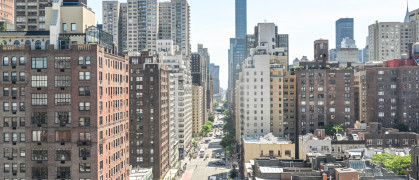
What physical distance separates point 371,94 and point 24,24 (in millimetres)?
146877

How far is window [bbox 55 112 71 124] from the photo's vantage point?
7944 cm

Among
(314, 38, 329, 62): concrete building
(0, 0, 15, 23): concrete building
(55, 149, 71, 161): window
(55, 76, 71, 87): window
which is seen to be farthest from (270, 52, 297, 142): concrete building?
(0, 0, 15, 23): concrete building

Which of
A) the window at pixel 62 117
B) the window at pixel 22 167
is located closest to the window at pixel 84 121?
the window at pixel 62 117

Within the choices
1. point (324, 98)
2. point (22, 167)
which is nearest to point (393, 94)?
point (324, 98)

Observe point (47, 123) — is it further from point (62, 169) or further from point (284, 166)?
point (284, 166)

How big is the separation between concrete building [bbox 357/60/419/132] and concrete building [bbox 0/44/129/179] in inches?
5348

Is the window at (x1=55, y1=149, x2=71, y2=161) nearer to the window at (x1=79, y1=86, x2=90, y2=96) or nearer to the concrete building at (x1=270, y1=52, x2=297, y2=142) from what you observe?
the window at (x1=79, y1=86, x2=90, y2=96)

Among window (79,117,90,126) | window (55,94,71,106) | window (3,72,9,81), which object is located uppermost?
window (3,72,9,81)

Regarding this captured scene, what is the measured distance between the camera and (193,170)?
189125 millimetres

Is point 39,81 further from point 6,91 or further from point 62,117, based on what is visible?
point 62,117

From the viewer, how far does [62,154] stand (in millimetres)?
79125

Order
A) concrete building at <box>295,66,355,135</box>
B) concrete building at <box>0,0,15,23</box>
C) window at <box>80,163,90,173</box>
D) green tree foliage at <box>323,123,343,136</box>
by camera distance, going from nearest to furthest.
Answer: window at <box>80,163,90,173</box>
green tree foliage at <box>323,123,343,136</box>
concrete building at <box>295,66,355,135</box>
concrete building at <box>0,0,15,23</box>

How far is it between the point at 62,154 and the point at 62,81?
13616 mm

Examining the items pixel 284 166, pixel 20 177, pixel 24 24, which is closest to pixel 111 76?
pixel 20 177
